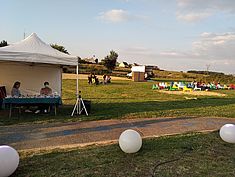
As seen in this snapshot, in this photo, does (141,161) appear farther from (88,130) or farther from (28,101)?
(28,101)

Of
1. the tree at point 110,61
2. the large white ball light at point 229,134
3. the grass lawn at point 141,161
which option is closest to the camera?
the grass lawn at point 141,161

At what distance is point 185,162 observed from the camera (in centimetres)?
494

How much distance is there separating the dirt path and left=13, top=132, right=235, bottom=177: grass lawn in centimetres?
77

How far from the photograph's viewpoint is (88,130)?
7.87 meters

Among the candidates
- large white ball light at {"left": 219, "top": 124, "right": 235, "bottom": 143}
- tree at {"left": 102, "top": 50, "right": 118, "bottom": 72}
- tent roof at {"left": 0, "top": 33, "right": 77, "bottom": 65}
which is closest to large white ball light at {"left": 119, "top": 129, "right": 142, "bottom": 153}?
large white ball light at {"left": 219, "top": 124, "right": 235, "bottom": 143}

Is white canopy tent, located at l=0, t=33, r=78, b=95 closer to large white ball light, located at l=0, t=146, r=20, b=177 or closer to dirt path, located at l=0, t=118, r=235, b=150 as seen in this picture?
dirt path, located at l=0, t=118, r=235, b=150

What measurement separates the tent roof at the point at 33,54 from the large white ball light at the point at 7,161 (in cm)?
636

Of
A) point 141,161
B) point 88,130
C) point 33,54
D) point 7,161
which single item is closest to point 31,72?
point 33,54

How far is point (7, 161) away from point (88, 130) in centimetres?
393

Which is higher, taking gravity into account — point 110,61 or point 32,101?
point 110,61

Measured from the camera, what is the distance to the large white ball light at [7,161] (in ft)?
13.0

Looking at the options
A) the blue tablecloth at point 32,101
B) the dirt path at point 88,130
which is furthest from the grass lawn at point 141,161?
the blue tablecloth at point 32,101

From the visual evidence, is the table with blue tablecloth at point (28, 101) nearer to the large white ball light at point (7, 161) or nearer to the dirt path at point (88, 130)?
the dirt path at point (88, 130)

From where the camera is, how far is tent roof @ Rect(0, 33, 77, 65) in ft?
32.4
